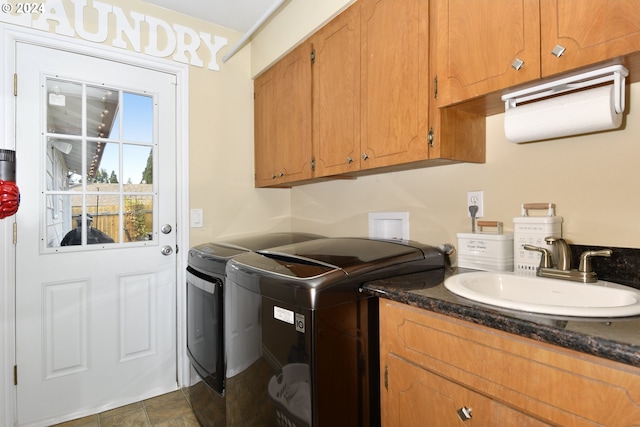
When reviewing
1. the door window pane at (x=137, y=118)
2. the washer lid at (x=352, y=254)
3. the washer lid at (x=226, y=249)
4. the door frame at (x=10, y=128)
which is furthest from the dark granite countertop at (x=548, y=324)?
the door frame at (x=10, y=128)

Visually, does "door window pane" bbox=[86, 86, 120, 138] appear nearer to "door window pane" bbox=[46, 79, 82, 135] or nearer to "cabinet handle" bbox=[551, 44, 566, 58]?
"door window pane" bbox=[46, 79, 82, 135]

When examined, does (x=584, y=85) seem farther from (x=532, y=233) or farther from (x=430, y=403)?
(x=430, y=403)

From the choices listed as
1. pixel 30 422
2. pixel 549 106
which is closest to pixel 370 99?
pixel 549 106

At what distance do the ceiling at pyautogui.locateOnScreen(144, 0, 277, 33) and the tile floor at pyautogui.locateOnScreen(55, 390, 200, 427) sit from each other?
2.53 metres

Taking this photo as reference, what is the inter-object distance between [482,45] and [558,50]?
241mm

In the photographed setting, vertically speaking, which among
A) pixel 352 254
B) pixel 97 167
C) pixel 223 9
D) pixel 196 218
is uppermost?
pixel 223 9

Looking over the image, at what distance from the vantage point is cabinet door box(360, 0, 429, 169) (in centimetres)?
139

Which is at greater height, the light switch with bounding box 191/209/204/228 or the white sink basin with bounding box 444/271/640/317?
the light switch with bounding box 191/209/204/228

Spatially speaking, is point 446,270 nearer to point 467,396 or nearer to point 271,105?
point 467,396

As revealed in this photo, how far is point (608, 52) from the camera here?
0.92 m

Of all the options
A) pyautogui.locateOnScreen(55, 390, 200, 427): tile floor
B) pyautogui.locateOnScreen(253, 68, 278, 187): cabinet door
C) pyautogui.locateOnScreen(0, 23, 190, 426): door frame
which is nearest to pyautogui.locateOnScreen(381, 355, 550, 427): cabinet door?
pyautogui.locateOnScreen(55, 390, 200, 427): tile floor

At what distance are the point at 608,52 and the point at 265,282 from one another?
1235 millimetres

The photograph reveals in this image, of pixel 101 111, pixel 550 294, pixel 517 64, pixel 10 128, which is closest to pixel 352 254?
pixel 550 294

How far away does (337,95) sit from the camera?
1.80 m
